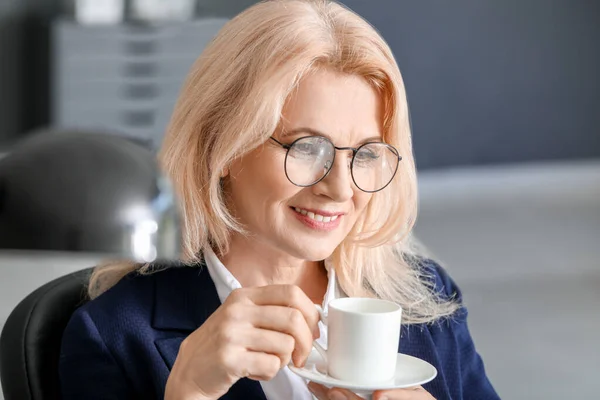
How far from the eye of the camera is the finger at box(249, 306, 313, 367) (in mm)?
1053

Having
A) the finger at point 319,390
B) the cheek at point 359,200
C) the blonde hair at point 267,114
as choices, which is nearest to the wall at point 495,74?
the blonde hair at point 267,114

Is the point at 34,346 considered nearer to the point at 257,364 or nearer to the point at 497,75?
the point at 257,364

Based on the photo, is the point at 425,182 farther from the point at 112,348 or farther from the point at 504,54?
the point at 112,348

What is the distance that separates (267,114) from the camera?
1301mm

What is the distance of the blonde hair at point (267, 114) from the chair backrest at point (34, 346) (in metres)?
0.08

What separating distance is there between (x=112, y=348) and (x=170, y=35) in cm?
595

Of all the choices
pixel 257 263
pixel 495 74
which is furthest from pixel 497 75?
pixel 257 263

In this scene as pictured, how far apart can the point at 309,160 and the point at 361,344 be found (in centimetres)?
34

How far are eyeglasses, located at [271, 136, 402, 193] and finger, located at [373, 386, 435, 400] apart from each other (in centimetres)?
32

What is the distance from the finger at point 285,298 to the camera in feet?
3.48

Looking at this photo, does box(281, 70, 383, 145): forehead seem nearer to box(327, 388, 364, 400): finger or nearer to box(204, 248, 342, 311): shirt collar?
box(204, 248, 342, 311): shirt collar

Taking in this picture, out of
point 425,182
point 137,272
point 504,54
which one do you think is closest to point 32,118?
point 425,182

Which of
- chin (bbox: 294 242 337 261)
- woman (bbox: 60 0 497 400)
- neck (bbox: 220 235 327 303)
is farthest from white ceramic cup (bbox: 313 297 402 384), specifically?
neck (bbox: 220 235 327 303)

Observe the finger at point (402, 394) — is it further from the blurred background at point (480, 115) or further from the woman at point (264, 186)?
the blurred background at point (480, 115)
